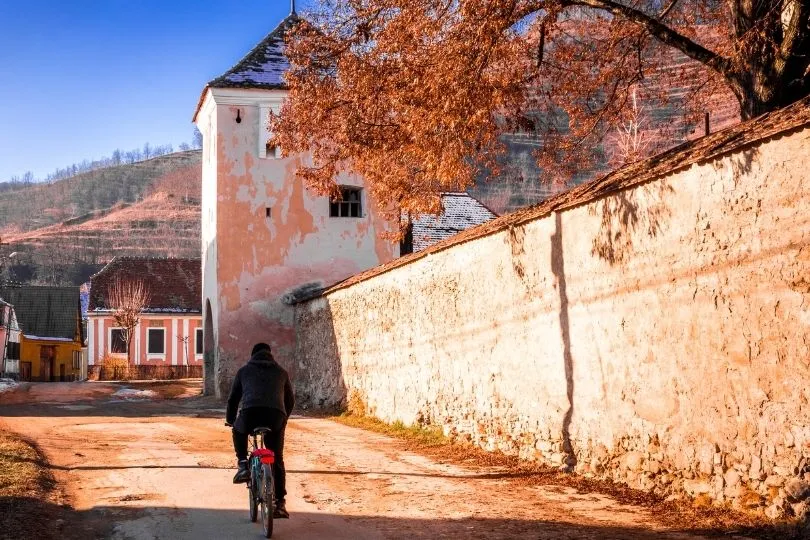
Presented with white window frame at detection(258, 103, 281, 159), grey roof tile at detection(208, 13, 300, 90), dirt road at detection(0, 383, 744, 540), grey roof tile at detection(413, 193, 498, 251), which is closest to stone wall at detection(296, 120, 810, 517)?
dirt road at detection(0, 383, 744, 540)

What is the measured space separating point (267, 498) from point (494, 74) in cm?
821

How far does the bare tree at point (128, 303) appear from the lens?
181 ft

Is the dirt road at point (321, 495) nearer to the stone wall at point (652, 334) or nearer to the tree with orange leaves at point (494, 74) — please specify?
the stone wall at point (652, 334)

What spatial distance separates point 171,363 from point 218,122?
35.4 meters

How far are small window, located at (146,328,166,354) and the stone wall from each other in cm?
4737

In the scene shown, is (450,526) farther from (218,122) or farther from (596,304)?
(218,122)

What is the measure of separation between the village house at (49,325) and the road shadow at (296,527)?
63502 millimetres

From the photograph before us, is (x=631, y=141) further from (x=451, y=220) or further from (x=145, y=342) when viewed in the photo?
(x=145, y=342)

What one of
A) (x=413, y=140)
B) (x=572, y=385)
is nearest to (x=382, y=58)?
(x=413, y=140)

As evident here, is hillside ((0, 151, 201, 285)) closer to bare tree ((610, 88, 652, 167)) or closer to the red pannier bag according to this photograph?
bare tree ((610, 88, 652, 167))

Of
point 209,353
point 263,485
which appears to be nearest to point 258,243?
point 209,353

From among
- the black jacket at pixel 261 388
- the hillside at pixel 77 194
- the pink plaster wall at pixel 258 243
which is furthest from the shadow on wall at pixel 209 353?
the hillside at pixel 77 194

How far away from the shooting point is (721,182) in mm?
8094

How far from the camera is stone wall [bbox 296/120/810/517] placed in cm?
731
